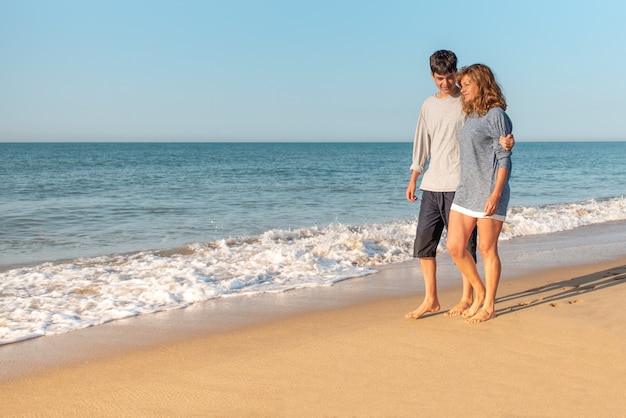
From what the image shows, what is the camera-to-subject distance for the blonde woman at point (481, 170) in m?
4.33

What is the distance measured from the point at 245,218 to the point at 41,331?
933 centimetres

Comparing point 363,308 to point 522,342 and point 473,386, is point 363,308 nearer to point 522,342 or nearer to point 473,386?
point 522,342

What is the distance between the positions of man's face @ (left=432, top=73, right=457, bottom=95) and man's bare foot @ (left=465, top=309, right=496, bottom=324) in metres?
1.62

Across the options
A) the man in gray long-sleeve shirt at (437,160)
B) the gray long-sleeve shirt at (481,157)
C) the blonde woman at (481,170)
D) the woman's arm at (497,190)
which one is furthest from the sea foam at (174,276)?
the woman's arm at (497,190)

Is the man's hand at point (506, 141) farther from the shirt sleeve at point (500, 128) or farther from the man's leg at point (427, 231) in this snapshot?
the man's leg at point (427, 231)

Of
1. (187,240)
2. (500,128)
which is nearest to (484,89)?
(500,128)

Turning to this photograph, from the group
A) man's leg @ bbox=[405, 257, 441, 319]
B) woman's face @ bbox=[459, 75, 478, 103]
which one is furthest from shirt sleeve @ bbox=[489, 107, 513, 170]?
man's leg @ bbox=[405, 257, 441, 319]

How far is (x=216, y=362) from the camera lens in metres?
3.98

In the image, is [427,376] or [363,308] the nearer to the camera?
[427,376]

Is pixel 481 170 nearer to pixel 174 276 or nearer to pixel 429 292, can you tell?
pixel 429 292

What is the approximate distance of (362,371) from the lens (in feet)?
12.1

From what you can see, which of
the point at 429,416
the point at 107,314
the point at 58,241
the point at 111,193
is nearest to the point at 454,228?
the point at 429,416

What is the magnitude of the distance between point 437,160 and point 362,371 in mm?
1800

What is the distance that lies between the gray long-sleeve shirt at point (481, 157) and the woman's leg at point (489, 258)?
0.12 meters
